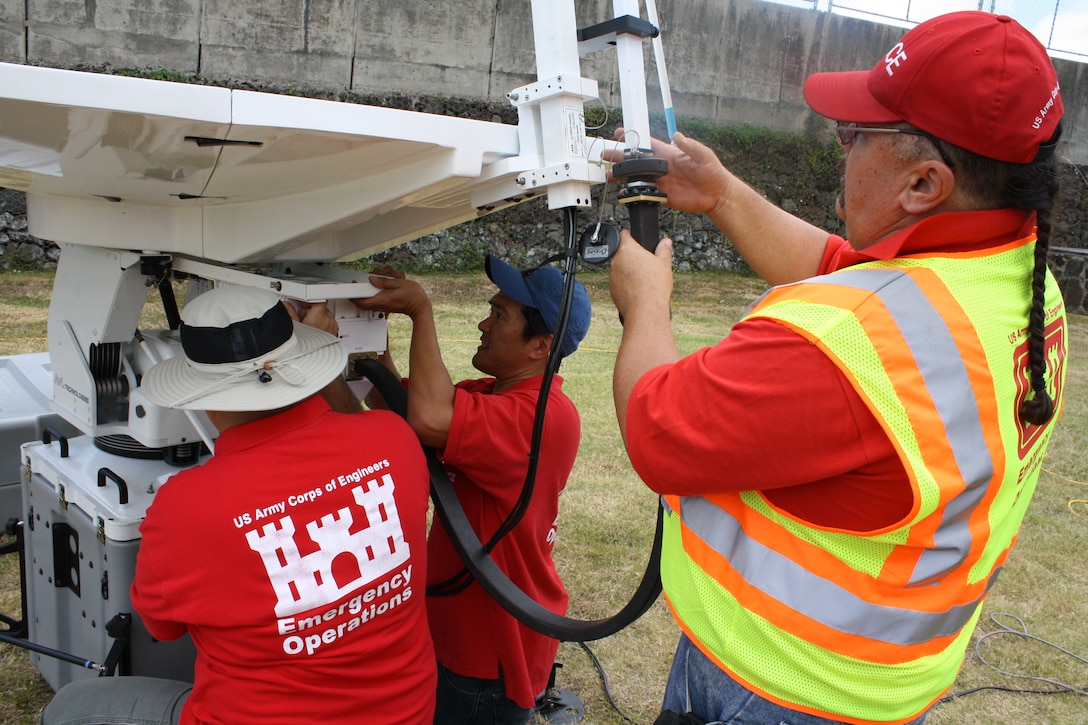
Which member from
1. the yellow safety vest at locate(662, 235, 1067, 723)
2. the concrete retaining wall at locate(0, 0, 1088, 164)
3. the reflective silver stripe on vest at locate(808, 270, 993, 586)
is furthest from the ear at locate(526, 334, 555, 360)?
the concrete retaining wall at locate(0, 0, 1088, 164)

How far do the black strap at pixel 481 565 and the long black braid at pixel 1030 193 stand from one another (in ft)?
2.45

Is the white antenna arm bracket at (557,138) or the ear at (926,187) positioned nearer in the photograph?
the ear at (926,187)

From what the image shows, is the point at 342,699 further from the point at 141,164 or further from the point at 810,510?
the point at 141,164

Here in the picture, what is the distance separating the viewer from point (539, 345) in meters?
2.16

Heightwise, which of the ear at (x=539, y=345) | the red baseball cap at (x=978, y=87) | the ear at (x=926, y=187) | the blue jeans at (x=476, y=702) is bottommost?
the blue jeans at (x=476, y=702)

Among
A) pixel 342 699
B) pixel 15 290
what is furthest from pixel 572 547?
pixel 15 290

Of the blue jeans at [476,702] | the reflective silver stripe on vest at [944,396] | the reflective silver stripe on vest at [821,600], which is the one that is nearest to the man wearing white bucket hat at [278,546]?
the blue jeans at [476,702]

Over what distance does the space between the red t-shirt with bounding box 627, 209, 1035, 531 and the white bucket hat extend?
0.67 metres

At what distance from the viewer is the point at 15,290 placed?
7.81 meters

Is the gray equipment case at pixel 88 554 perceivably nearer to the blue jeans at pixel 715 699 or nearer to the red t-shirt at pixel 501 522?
the red t-shirt at pixel 501 522

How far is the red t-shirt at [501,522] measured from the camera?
1.94 m

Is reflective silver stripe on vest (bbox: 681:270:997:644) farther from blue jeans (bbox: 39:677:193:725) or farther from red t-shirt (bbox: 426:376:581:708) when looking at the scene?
blue jeans (bbox: 39:677:193:725)

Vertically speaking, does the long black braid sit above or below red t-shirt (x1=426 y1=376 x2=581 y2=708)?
above

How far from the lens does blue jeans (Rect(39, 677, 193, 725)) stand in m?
1.67
